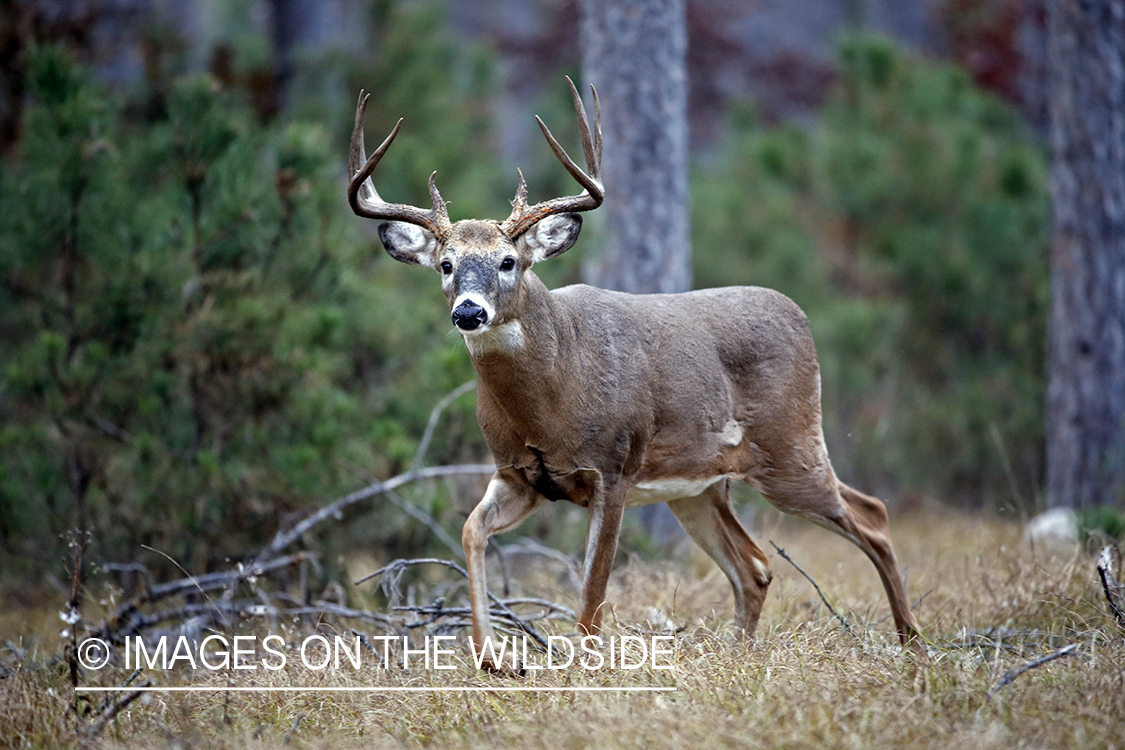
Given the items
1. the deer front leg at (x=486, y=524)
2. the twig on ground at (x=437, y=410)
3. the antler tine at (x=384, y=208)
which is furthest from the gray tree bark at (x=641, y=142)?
the deer front leg at (x=486, y=524)

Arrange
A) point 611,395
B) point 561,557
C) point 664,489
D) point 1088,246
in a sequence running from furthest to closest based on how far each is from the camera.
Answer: point 1088,246 < point 561,557 < point 664,489 < point 611,395

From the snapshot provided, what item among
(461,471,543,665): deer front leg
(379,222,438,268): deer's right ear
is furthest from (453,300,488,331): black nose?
(461,471,543,665): deer front leg

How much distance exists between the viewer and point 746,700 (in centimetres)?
365

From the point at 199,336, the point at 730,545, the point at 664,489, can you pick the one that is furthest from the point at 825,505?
the point at 199,336

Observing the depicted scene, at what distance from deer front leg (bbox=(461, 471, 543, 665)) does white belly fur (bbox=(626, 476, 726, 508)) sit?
1.42 ft

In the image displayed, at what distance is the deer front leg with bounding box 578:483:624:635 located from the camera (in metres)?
4.50

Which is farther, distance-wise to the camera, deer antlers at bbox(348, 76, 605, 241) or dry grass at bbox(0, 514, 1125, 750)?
deer antlers at bbox(348, 76, 605, 241)

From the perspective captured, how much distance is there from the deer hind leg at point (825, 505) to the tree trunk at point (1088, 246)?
4.11 m

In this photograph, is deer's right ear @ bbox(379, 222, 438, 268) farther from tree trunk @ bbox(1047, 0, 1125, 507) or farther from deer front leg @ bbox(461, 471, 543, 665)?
tree trunk @ bbox(1047, 0, 1125, 507)

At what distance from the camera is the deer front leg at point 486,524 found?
14.0ft

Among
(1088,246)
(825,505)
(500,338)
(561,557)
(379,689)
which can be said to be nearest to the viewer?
(379,689)

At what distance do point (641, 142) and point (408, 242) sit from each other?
3376mm

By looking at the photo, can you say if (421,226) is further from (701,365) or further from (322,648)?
(322,648)

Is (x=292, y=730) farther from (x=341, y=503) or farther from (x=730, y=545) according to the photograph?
(x=341, y=503)
